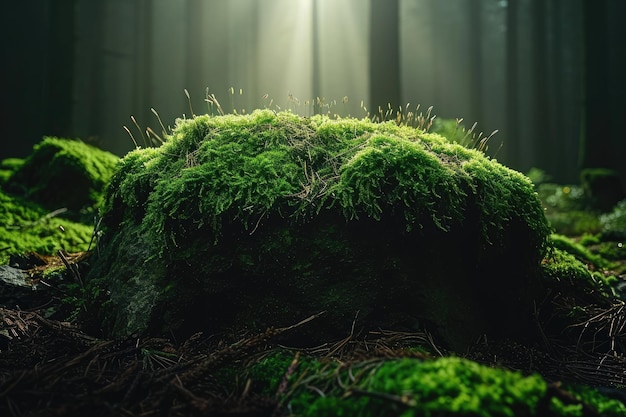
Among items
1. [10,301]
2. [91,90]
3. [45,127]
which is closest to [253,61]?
[91,90]

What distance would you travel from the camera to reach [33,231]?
446cm

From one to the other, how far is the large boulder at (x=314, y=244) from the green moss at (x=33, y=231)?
1707 millimetres

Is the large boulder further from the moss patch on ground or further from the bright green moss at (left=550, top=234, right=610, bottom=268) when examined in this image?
the bright green moss at (left=550, top=234, right=610, bottom=268)

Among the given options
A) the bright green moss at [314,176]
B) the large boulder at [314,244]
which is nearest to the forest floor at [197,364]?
the large boulder at [314,244]

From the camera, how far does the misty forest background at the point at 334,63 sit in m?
11.4

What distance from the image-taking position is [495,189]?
299 cm

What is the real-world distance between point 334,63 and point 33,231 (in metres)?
42.1

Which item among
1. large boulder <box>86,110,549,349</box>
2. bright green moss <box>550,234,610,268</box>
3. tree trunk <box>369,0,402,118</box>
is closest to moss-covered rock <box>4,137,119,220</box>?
large boulder <box>86,110,549,349</box>

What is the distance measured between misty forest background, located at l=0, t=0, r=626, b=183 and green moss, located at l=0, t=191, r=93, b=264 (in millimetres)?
5750

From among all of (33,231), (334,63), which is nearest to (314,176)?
(33,231)

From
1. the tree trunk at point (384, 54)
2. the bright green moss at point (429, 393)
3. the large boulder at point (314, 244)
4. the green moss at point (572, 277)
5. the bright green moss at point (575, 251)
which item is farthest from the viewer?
the tree trunk at point (384, 54)

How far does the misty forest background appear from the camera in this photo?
11.4 meters

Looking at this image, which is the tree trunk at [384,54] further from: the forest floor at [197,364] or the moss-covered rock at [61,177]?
the forest floor at [197,364]

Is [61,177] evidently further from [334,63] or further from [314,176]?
[334,63]
